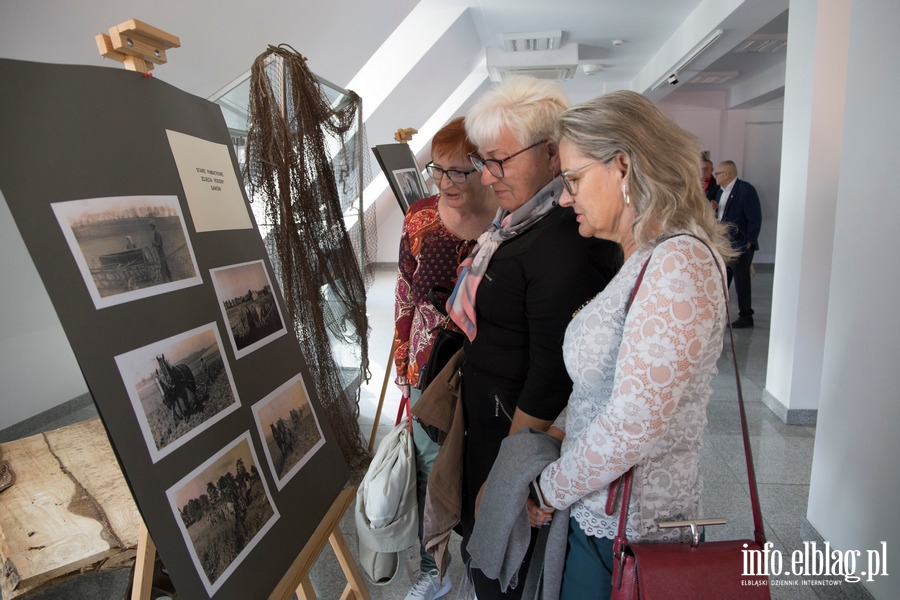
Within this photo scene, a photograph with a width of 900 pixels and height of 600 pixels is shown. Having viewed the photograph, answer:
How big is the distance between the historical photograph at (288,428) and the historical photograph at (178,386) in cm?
11

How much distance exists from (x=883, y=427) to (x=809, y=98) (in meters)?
2.12

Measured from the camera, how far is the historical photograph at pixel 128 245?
831 millimetres

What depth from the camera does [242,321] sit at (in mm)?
1199

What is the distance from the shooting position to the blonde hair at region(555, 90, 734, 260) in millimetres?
907

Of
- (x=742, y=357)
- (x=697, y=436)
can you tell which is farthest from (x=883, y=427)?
(x=742, y=357)

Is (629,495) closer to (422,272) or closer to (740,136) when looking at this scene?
(422,272)

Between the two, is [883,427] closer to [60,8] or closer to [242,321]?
[242,321]

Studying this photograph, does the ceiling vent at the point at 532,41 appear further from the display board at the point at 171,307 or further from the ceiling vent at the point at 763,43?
the display board at the point at 171,307

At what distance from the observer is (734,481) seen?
2709 mm

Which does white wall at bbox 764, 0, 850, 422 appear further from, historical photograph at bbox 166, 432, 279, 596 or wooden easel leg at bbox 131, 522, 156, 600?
wooden easel leg at bbox 131, 522, 156, 600

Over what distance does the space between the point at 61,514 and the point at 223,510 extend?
1.18m

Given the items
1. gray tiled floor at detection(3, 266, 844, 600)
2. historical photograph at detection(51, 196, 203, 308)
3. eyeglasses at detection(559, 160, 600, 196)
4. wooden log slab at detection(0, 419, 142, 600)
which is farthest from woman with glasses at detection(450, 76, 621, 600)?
wooden log slab at detection(0, 419, 142, 600)

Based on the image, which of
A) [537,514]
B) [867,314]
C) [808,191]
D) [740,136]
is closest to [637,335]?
[537,514]

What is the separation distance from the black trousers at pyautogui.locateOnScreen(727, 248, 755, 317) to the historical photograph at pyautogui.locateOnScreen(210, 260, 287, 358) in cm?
507
